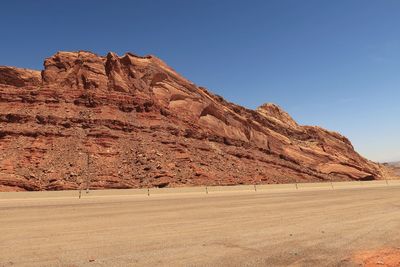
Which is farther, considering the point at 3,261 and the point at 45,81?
the point at 45,81

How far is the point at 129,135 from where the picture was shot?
5219cm

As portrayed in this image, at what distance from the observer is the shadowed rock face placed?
1727 inches

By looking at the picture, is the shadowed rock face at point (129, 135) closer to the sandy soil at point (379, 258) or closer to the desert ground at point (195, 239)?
the desert ground at point (195, 239)

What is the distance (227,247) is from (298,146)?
72584 millimetres

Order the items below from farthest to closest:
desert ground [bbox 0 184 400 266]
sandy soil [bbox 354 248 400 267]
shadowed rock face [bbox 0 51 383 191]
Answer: shadowed rock face [bbox 0 51 383 191] → desert ground [bbox 0 184 400 266] → sandy soil [bbox 354 248 400 267]

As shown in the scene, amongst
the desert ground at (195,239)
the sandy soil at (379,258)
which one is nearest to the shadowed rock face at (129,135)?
the desert ground at (195,239)

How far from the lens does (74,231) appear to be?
12.7 metres

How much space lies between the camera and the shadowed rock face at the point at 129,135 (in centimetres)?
4388

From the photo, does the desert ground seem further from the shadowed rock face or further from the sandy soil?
the shadowed rock face

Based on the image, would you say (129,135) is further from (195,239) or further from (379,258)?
(379,258)

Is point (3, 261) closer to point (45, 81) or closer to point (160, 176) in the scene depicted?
point (160, 176)

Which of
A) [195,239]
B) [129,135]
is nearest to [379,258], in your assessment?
[195,239]


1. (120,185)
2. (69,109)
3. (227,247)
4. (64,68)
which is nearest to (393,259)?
(227,247)

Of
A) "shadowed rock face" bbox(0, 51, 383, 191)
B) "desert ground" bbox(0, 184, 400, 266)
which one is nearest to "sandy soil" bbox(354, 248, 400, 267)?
"desert ground" bbox(0, 184, 400, 266)
